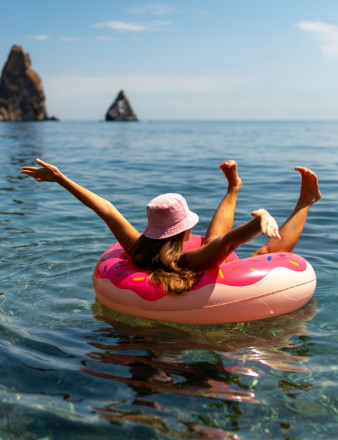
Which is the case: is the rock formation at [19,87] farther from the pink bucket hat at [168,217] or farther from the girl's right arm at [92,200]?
the pink bucket hat at [168,217]

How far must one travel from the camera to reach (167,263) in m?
3.71

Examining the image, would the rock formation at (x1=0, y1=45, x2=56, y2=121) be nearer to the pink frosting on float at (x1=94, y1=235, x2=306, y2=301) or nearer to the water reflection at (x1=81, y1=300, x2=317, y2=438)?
the pink frosting on float at (x1=94, y1=235, x2=306, y2=301)

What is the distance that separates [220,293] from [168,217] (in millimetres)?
703

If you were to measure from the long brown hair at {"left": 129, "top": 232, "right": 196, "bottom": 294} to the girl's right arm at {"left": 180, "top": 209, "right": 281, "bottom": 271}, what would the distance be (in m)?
0.09

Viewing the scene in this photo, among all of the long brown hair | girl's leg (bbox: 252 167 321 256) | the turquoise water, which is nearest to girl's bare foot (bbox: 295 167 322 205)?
girl's leg (bbox: 252 167 321 256)

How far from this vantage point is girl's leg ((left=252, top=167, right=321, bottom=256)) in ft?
14.2

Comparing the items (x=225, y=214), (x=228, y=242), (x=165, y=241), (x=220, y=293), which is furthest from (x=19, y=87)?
(x=228, y=242)

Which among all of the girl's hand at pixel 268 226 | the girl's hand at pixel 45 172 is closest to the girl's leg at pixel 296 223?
the girl's hand at pixel 268 226

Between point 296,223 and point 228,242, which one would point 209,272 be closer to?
point 228,242

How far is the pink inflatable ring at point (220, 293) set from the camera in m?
3.70

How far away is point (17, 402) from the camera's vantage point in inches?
107

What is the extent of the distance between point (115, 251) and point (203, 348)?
127cm

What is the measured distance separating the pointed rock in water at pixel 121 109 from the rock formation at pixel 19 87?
2856 cm

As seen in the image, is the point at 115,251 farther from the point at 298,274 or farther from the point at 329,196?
the point at 329,196
